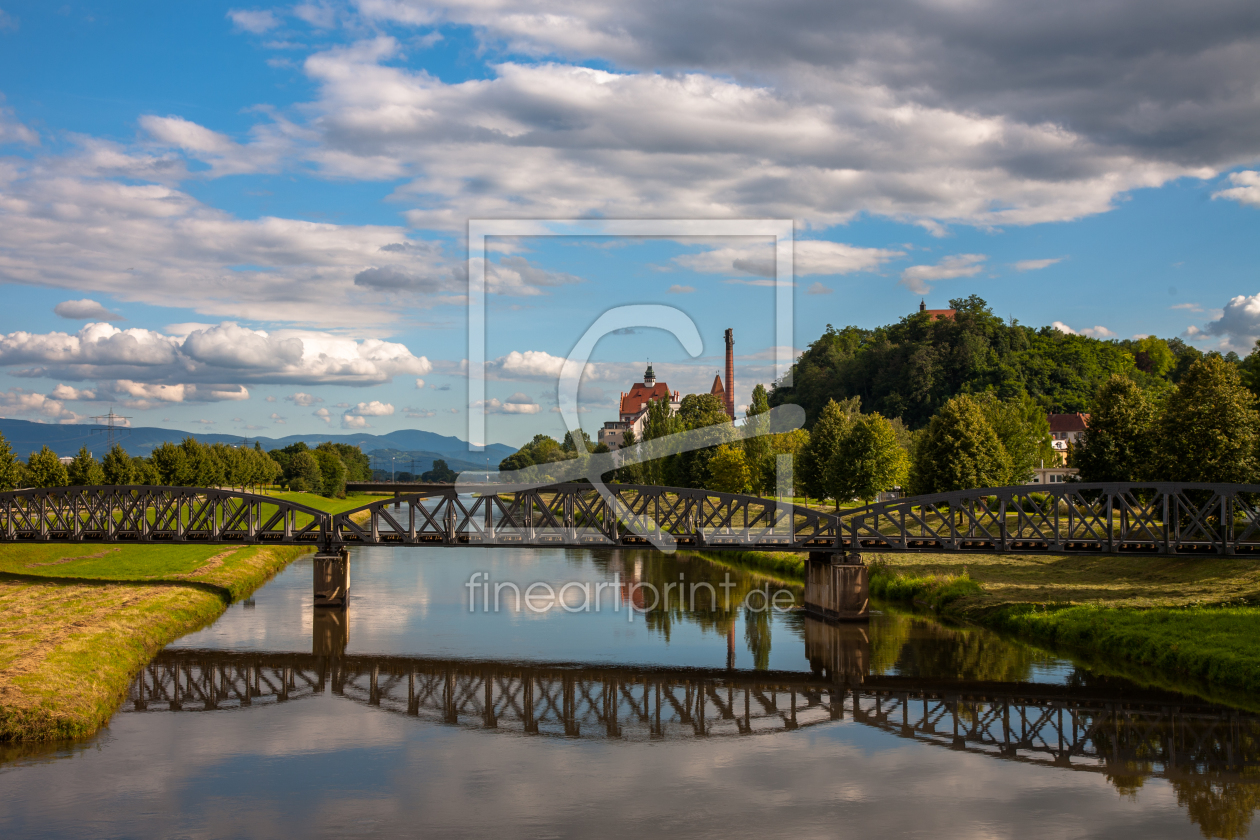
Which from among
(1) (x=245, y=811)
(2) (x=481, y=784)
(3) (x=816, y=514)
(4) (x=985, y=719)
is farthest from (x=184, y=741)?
(3) (x=816, y=514)

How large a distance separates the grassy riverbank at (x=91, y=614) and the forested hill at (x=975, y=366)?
367 feet

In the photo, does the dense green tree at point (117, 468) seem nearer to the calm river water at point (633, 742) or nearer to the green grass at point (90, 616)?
the green grass at point (90, 616)

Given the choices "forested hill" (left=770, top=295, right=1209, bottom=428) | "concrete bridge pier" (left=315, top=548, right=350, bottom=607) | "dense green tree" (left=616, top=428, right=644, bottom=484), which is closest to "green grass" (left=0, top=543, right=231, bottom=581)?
"concrete bridge pier" (left=315, top=548, right=350, bottom=607)

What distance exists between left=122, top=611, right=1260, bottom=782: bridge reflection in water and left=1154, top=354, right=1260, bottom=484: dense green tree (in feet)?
81.2

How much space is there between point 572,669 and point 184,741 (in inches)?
639

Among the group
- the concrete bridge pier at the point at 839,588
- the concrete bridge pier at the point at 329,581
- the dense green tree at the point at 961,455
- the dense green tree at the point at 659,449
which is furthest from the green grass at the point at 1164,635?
the dense green tree at the point at 659,449

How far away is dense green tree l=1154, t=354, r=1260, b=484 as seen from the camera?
56.3 meters

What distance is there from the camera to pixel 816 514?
57.4 metres

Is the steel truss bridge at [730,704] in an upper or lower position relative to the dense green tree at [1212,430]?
lower

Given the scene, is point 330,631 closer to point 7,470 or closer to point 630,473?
point 7,470

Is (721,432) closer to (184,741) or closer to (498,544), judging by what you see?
(498,544)

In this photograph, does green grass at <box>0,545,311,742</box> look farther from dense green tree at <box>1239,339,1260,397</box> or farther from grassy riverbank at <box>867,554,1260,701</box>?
dense green tree at <box>1239,339,1260,397</box>

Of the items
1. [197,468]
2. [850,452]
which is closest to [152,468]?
[197,468]

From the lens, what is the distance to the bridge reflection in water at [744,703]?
31.5m
